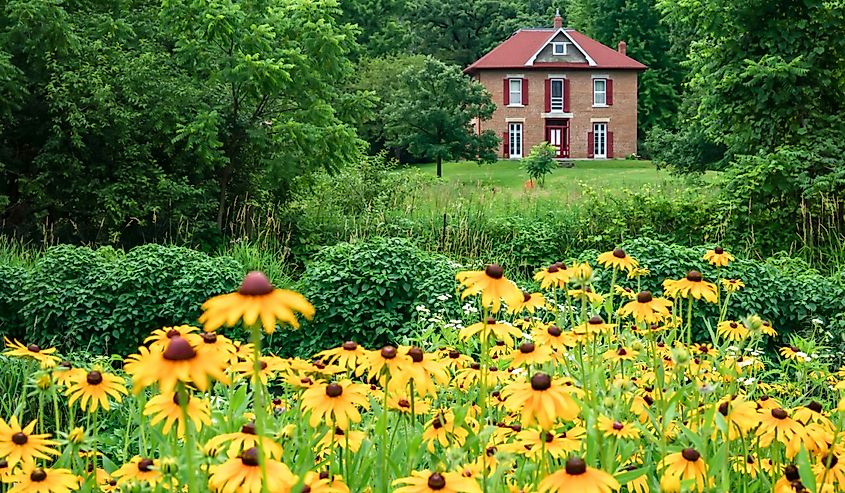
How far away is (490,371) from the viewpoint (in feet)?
7.69

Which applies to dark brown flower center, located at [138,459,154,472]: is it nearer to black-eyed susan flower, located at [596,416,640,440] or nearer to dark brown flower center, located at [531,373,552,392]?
dark brown flower center, located at [531,373,552,392]

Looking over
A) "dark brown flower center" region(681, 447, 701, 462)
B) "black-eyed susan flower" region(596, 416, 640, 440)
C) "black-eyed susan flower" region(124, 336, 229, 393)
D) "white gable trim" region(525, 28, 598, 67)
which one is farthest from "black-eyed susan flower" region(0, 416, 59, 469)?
"white gable trim" region(525, 28, 598, 67)

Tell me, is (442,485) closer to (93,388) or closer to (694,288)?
(93,388)

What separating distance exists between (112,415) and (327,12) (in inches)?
213

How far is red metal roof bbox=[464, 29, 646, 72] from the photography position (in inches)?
1167

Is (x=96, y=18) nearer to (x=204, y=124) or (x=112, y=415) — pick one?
(x=204, y=124)

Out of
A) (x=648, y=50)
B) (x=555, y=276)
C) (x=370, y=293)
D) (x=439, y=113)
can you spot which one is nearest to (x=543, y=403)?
(x=555, y=276)

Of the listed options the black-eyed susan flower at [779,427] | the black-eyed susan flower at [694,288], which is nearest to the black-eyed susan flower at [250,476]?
the black-eyed susan flower at [779,427]

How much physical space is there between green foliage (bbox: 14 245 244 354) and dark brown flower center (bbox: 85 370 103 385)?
3453 mm

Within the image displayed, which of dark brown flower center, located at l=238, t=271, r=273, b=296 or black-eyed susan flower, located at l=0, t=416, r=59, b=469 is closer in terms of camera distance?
dark brown flower center, located at l=238, t=271, r=273, b=296

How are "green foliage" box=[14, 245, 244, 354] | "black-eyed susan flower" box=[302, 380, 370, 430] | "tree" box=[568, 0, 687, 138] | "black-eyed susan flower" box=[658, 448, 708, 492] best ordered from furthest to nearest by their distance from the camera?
"tree" box=[568, 0, 687, 138]
"green foliage" box=[14, 245, 244, 354]
"black-eyed susan flower" box=[302, 380, 370, 430]
"black-eyed susan flower" box=[658, 448, 708, 492]

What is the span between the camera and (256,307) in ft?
3.58

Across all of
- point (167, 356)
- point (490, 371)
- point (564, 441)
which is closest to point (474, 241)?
point (490, 371)

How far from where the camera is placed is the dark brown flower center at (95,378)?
1832 mm
